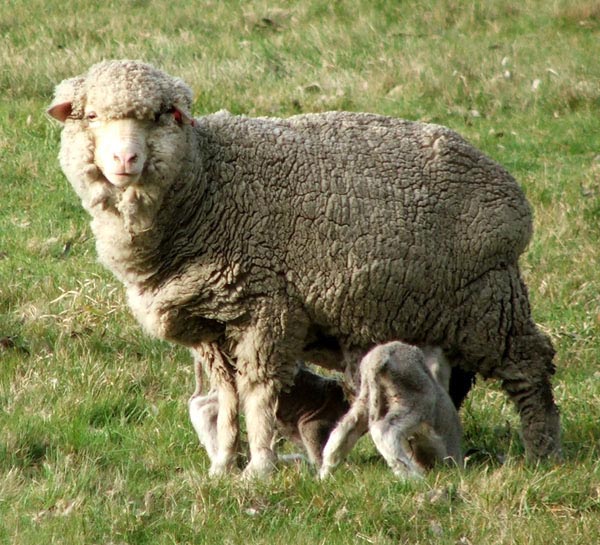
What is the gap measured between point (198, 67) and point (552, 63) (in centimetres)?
331

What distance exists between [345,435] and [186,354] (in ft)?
5.96

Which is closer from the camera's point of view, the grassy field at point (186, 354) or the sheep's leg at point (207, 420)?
the grassy field at point (186, 354)

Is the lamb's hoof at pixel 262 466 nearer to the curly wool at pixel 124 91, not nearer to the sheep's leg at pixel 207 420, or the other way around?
the sheep's leg at pixel 207 420

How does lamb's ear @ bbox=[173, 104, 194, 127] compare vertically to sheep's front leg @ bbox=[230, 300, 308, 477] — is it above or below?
above

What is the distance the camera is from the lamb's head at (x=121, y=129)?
5.30 m

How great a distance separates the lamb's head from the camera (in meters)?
5.30

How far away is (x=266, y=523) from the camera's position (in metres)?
5.11

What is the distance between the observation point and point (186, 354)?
734cm

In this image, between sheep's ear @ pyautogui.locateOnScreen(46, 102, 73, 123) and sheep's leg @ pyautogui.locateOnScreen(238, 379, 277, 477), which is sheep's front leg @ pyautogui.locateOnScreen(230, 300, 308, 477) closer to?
sheep's leg @ pyautogui.locateOnScreen(238, 379, 277, 477)

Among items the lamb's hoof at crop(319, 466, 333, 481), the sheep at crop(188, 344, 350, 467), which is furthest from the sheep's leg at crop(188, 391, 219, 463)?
the lamb's hoof at crop(319, 466, 333, 481)

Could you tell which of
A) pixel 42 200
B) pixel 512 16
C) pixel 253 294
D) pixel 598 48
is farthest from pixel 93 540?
pixel 512 16

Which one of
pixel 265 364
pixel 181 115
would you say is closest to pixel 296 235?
pixel 265 364

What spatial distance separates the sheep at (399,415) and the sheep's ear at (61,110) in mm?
1634

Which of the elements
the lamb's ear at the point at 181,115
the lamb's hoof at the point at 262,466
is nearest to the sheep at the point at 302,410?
the lamb's hoof at the point at 262,466
